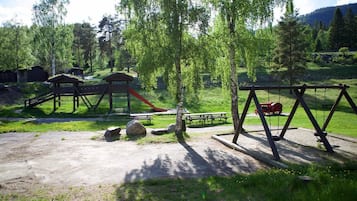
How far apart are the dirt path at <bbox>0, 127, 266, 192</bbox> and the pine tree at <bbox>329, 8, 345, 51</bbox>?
270 ft

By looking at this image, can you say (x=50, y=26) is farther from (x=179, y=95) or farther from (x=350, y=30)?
(x=350, y=30)

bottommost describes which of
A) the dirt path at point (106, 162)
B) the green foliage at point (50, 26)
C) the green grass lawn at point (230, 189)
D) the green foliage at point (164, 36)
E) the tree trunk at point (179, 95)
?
the dirt path at point (106, 162)

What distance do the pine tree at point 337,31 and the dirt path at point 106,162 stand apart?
82273 mm

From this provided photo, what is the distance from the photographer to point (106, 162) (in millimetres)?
12164

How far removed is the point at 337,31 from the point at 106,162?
90.2m

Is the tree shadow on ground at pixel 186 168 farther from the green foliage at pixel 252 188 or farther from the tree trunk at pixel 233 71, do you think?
the tree trunk at pixel 233 71

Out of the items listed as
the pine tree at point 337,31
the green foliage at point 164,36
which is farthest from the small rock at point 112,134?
the pine tree at point 337,31

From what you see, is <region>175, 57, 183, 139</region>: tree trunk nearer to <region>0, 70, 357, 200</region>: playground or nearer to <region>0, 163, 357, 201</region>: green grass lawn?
<region>0, 70, 357, 200</region>: playground

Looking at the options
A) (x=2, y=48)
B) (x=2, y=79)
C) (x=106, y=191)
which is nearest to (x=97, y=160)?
(x=106, y=191)

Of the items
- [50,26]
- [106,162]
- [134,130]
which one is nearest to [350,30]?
[50,26]

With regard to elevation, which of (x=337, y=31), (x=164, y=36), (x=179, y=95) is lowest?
(x=179, y=95)

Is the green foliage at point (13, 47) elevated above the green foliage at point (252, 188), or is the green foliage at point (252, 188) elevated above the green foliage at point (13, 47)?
the green foliage at point (13, 47)

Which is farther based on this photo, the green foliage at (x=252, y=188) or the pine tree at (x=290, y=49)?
the pine tree at (x=290, y=49)

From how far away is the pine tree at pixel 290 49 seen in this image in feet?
141
